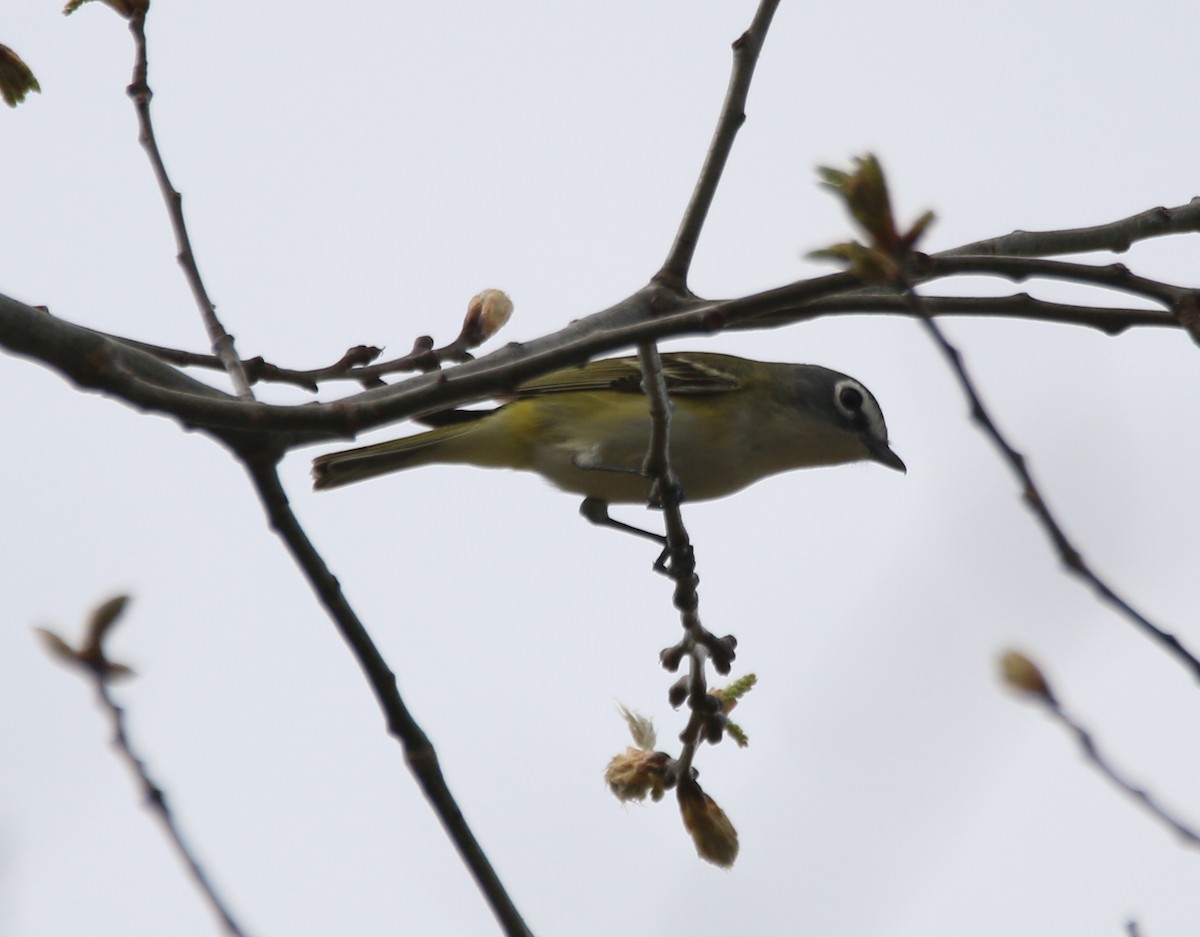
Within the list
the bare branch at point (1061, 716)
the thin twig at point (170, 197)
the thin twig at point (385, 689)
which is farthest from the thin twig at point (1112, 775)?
the thin twig at point (170, 197)

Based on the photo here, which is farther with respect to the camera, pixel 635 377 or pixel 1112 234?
pixel 635 377

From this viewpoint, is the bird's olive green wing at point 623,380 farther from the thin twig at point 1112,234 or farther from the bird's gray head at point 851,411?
the thin twig at point 1112,234

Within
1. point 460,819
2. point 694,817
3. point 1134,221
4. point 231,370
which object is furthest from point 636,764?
point 1134,221

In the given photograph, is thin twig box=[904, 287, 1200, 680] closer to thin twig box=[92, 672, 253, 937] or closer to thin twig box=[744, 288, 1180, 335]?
thin twig box=[744, 288, 1180, 335]

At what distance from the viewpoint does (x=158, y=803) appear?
202 cm

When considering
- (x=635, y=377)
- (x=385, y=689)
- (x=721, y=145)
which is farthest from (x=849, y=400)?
(x=385, y=689)

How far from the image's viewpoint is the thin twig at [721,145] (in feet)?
10.7

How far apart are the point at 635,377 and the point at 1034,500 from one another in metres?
4.22

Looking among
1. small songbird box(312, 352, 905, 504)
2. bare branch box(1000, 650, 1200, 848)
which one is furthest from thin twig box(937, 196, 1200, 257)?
small songbird box(312, 352, 905, 504)

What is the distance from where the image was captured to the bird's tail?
18.9ft

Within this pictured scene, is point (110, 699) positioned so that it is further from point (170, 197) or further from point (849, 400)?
point (849, 400)

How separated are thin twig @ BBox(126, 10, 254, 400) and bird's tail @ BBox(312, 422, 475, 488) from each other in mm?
1987

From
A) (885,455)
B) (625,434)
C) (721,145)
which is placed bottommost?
(721,145)

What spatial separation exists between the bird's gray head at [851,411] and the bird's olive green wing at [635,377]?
Answer: 38 centimetres
